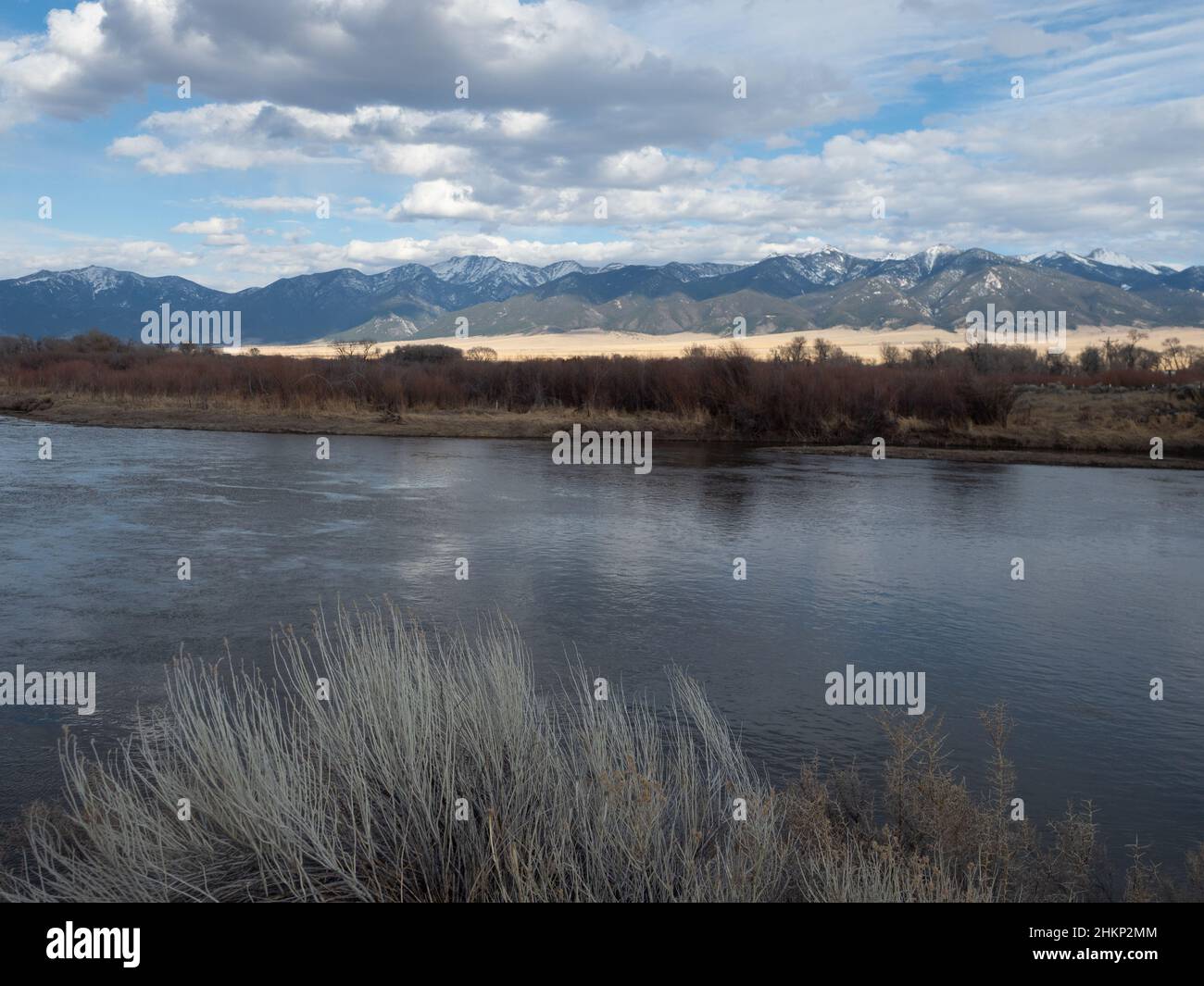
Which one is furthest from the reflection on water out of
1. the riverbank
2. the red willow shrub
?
the red willow shrub

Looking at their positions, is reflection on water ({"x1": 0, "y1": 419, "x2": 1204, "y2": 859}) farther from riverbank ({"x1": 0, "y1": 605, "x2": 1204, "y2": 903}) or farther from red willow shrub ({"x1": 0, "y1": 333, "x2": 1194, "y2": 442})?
red willow shrub ({"x1": 0, "y1": 333, "x2": 1194, "y2": 442})

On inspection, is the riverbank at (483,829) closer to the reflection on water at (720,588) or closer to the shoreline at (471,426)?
the reflection on water at (720,588)

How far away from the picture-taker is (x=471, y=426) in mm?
41594

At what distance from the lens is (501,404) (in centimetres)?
4719

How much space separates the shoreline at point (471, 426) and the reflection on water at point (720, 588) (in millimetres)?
7605

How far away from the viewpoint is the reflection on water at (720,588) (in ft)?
29.9

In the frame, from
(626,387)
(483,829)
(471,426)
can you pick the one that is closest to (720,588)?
(483,829)

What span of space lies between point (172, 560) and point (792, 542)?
10.9 m

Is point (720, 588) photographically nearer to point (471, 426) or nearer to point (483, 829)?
A: point (483, 829)

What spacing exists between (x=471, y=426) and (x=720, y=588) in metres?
28.1

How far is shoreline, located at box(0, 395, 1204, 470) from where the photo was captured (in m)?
35.8

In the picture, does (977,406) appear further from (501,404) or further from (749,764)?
(749,764)

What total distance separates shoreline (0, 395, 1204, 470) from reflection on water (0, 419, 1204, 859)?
7.61 metres
